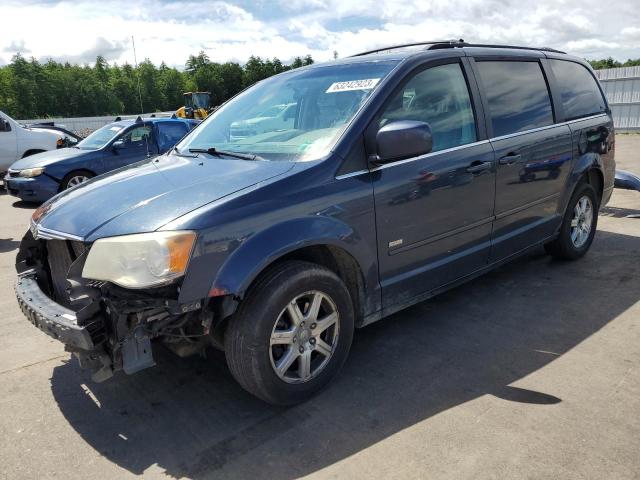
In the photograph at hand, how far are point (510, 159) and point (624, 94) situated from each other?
61.3 ft

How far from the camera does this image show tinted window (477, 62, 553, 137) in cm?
393

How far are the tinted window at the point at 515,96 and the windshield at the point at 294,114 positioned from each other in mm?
977

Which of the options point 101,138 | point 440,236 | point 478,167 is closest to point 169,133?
point 101,138

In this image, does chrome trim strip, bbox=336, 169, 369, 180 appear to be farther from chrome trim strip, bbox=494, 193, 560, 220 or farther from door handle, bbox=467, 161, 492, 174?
chrome trim strip, bbox=494, 193, 560, 220

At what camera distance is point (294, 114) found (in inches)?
139

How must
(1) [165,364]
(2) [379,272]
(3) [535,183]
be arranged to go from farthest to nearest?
(3) [535,183], (1) [165,364], (2) [379,272]

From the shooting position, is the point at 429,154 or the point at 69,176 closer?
the point at 429,154

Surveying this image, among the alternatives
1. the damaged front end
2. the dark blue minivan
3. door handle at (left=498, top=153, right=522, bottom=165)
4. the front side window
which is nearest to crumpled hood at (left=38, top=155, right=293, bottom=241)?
the dark blue minivan

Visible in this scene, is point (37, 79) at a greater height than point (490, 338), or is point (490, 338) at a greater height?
point (37, 79)

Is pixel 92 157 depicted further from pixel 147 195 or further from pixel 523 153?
pixel 523 153

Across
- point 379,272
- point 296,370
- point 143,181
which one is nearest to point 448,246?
point 379,272

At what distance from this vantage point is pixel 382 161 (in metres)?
3.06

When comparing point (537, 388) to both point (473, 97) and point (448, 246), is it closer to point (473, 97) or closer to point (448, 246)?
point (448, 246)

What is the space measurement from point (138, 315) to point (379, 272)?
4.61 ft
